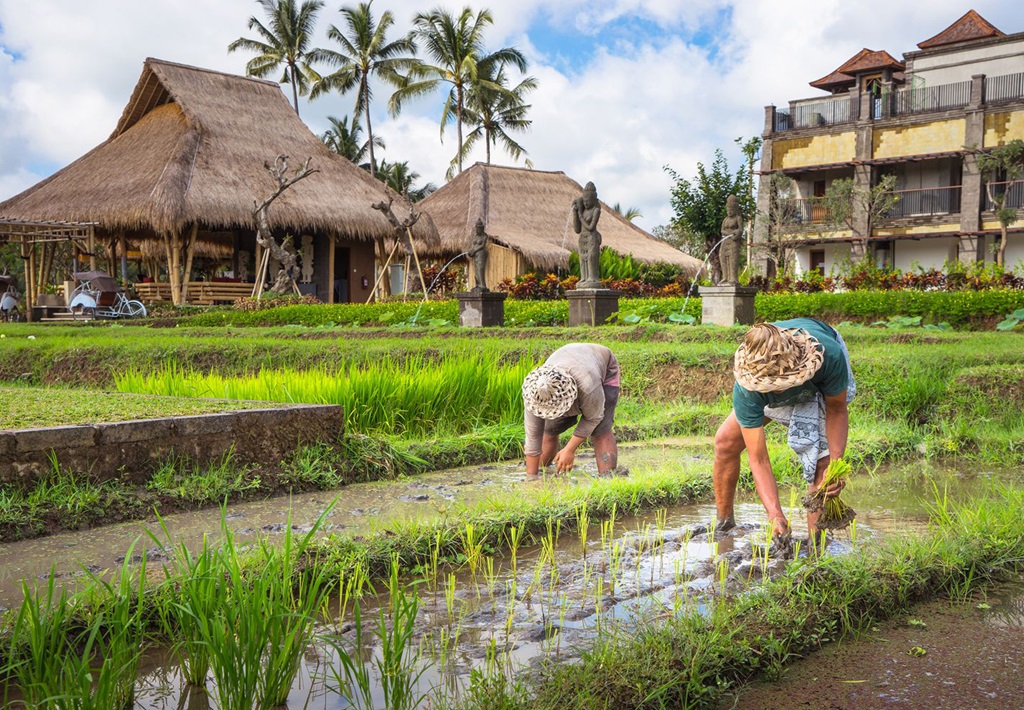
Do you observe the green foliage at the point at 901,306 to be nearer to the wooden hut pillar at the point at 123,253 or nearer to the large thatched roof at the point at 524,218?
the large thatched roof at the point at 524,218

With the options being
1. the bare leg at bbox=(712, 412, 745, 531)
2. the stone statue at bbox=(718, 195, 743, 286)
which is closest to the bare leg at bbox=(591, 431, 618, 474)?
the bare leg at bbox=(712, 412, 745, 531)

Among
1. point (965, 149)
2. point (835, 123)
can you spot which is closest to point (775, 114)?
point (835, 123)

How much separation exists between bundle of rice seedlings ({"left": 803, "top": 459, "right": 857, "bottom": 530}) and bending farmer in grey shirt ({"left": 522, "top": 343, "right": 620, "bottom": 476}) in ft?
4.11

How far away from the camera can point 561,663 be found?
2.25 meters

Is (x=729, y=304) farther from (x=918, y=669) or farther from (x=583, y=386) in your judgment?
(x=918, y=669)

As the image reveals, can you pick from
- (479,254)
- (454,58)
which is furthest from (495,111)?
(479,254)

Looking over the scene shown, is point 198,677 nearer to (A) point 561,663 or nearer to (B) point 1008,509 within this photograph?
(A) point 561,663

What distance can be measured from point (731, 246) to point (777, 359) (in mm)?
8663

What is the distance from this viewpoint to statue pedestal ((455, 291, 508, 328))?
13078 mm

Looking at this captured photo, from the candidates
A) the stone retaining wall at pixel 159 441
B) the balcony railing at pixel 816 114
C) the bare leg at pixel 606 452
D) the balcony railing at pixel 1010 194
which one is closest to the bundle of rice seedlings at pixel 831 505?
the bare leg at pixel 606 452

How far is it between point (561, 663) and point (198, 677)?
2.92 feet

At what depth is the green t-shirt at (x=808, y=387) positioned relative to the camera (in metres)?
2.96

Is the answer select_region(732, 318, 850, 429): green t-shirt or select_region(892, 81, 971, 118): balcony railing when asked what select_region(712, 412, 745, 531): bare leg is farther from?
select_region(892, 81, 971, 118): balcony railing

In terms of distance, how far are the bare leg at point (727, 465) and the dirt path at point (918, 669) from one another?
0.81m
